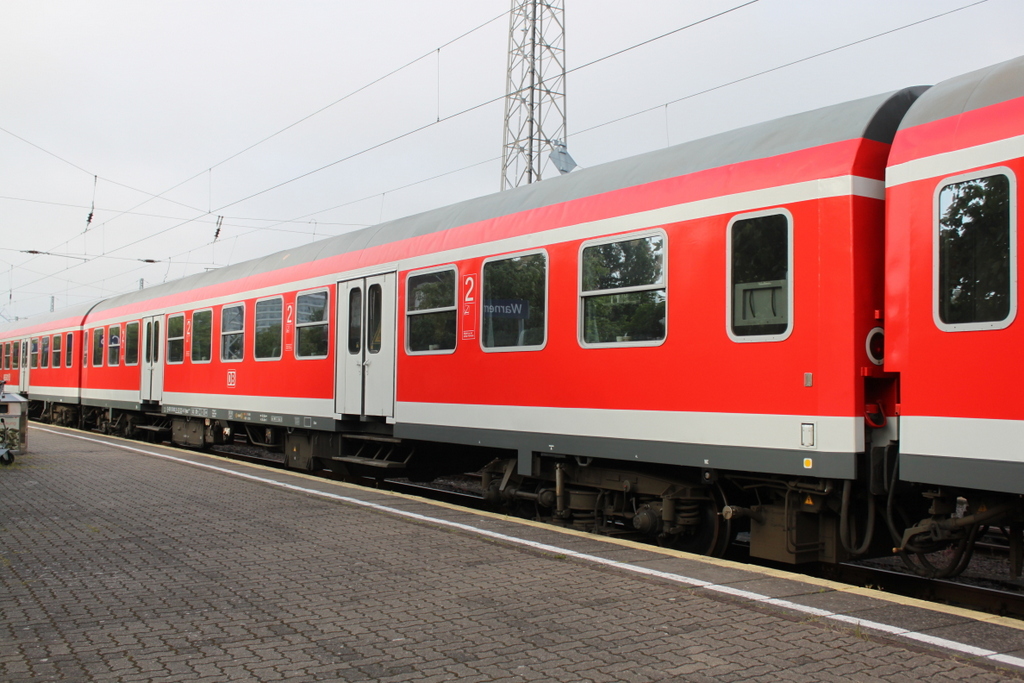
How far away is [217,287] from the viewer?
15117mm

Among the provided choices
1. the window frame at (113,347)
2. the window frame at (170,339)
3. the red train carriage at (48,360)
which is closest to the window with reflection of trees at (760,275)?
the window frame at (170,339)

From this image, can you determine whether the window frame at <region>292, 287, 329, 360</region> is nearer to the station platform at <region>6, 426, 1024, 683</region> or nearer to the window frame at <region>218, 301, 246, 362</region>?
the window frame at <region>218, 301, 246, 362</region>

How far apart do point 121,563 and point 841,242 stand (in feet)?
18.0

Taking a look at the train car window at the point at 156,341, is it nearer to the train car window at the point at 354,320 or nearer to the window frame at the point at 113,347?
the window frame at the point at 113,347

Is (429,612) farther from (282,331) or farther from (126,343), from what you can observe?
(126,343)

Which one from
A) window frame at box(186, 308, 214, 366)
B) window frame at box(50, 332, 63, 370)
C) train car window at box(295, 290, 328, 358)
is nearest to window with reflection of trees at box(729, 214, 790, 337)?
train car window at box(295, 290, 328, 358)

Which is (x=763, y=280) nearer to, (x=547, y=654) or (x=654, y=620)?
(x=654, y=620)

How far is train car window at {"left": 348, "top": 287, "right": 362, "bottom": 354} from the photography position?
1074 centimetres

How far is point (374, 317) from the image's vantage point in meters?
10.5

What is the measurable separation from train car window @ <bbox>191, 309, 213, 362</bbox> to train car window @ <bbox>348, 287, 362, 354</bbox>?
5.20 m

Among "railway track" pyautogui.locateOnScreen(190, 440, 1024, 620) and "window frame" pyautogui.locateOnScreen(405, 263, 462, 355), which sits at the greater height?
"window frame" pyautogui.locateOnScreen(405, 263, 462, 355)

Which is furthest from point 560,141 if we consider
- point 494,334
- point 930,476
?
point 930,476

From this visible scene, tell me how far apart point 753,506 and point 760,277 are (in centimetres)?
172

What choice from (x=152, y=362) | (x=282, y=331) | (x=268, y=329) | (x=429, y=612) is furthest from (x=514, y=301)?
(x=152, y=362)
